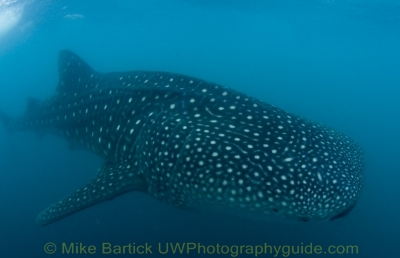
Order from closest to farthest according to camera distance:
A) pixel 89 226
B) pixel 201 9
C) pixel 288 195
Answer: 1. pixel 288 195
2. pixel 89 226
3. pixel 201 9

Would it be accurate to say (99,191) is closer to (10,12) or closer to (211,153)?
(211,153)

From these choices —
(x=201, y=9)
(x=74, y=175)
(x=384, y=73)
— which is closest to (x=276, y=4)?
(x=201, y=9)

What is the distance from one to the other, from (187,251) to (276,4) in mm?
37316

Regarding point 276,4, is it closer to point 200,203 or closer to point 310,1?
point 310,1

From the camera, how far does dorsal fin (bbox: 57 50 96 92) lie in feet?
26.8

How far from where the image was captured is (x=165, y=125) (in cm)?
506

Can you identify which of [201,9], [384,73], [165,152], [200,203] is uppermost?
[201,9]

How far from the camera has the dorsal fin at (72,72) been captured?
8172 mm

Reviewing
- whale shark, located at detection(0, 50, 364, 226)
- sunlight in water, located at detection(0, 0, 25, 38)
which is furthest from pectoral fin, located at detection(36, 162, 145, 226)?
sunlight in water, located at detection(0, 0, 25, 38)
